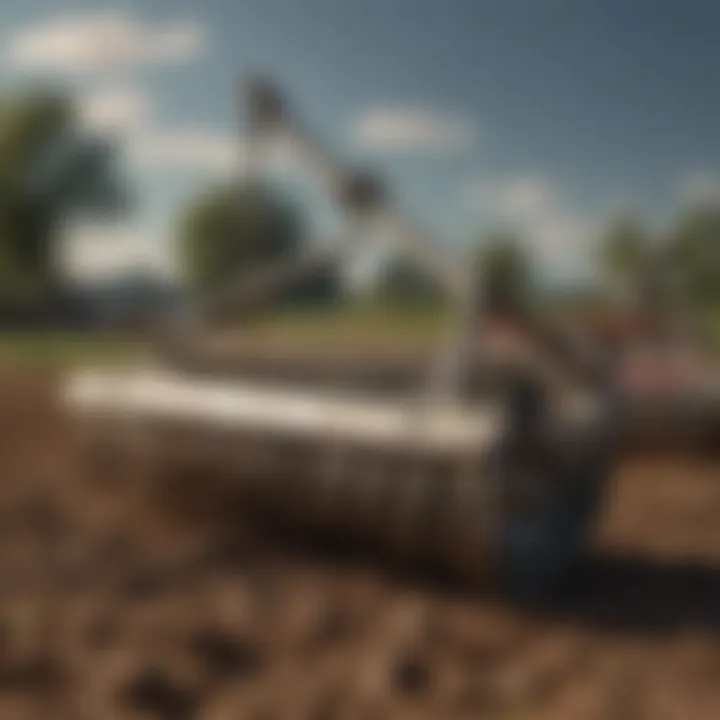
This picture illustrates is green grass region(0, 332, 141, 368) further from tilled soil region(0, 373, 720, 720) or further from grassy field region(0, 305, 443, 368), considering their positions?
tilled soil region(0, 373, 720, 720)

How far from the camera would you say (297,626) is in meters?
3.07

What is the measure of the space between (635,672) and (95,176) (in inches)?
638

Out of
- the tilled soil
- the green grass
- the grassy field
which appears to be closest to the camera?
the tilled soil

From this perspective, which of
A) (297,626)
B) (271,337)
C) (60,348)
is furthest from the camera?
(60,348)

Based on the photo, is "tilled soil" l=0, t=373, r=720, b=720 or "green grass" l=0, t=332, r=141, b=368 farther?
"green grass" l=0, t=332, r=141, b=368

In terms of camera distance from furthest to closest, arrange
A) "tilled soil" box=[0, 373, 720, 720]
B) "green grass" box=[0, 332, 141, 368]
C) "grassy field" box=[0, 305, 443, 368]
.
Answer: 1. "green grass" box=[0, 332, 141, 368]
2. "grassy field" box=[0, 305, 443, 368]
3. "tilled soil" box=[0, 373, 720, 720]

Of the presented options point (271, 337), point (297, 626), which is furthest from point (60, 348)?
point (297, 626)

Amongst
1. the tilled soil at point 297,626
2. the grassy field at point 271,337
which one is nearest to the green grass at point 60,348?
the grassy field at point 271,337

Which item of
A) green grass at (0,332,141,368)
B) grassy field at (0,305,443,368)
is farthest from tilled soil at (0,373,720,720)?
green grass at (0,332,141,368)

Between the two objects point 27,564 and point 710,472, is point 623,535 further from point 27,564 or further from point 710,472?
point 27,564

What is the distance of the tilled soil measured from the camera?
2.57 m

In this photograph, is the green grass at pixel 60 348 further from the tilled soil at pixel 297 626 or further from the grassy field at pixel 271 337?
the tilled soil at pixel 297 626

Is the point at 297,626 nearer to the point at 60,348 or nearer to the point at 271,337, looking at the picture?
the point at 271,337

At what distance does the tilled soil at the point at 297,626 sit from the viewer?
8.44 ft
